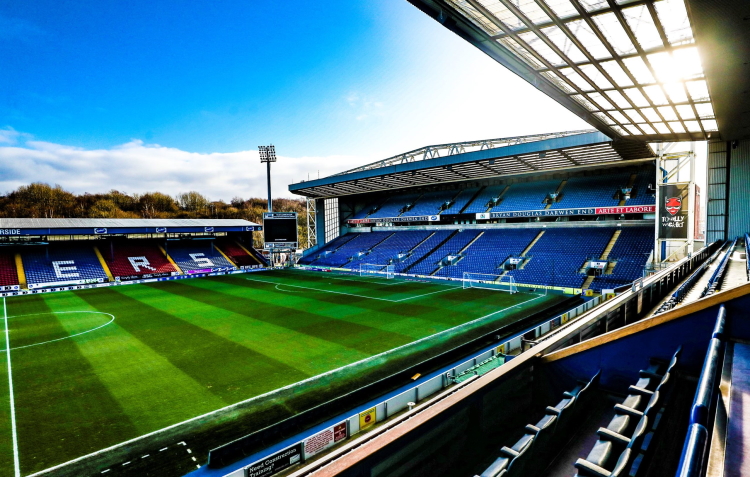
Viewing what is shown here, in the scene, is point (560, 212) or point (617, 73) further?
point (560, 212)

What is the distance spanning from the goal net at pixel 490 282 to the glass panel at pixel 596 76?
53.9 feet

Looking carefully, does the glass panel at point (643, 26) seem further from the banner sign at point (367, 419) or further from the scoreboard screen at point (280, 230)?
the scoreboard screen at point (280, 230)

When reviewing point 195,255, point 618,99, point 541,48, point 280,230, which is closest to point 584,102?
point 618,99

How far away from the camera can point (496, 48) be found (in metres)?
10.7

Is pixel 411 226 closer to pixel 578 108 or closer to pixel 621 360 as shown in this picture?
pixel 578 108

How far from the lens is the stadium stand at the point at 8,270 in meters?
30.5

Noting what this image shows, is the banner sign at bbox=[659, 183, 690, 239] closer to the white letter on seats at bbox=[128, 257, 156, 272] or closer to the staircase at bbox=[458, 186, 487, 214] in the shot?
the staircase at bbox=[458, 186, 487, 214]

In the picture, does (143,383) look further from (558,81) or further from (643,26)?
(643,26)

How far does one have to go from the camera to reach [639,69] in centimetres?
1158

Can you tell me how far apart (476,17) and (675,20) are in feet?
15.0

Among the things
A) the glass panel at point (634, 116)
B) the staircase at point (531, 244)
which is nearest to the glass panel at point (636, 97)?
the glass panel at point (634, 116)

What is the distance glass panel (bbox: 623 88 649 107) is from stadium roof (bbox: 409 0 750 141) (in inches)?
1.2

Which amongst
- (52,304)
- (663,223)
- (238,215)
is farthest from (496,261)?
(238,215)

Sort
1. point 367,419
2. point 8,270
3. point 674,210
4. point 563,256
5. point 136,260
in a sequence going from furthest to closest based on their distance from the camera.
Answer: point 136,260
point 8,270
point 563,256
point 674,210
point 367,419
